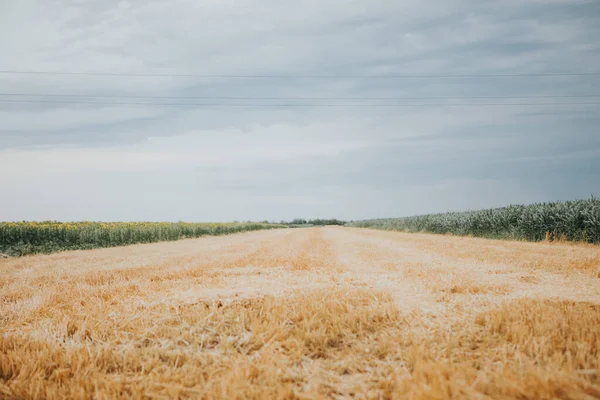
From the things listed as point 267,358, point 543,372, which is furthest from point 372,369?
point 543,372

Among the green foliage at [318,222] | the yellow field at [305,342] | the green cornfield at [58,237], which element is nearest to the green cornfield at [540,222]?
the yellow field at [305,342]

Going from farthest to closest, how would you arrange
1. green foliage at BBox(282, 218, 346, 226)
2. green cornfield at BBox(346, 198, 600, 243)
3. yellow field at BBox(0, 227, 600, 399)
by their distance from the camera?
1. green foliage at BBox(282, 218, 346, 226)
2. green cornfield at BBox(346, 198, 600, 243)
3. yellow field at BBox(0, 227, 600, 399)

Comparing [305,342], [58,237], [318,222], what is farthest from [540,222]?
[318,222]

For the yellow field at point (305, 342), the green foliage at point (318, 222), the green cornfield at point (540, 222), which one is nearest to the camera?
the yellow field at point (305, 342)

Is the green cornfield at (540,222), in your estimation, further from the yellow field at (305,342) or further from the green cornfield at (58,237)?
the green cornfield at (58,237)

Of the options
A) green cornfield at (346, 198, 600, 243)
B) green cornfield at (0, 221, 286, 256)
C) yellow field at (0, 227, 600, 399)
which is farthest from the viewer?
green cornfield at (0, 221, 286, 256)

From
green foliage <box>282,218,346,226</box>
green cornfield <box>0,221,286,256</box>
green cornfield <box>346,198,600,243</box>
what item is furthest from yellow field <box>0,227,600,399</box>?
green foliage <box>282,218,346,226</box>

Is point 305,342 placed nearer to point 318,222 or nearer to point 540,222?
point 540,222

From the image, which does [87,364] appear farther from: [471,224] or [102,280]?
[471,224]

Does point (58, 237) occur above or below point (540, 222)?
below

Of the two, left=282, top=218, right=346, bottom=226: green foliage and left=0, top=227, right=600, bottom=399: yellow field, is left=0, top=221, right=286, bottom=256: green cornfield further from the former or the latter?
left=282, top=218, right=346, bottom=226: green foliage

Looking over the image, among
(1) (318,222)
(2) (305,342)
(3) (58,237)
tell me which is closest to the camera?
(2) (305,342)

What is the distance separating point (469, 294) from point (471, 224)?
84.1 ft

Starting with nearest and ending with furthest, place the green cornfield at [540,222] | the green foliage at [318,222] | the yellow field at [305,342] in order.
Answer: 1. the yellow field at [305,342]
2. the green cornfield at [540,222]
3. the green foliage at [318,222]
